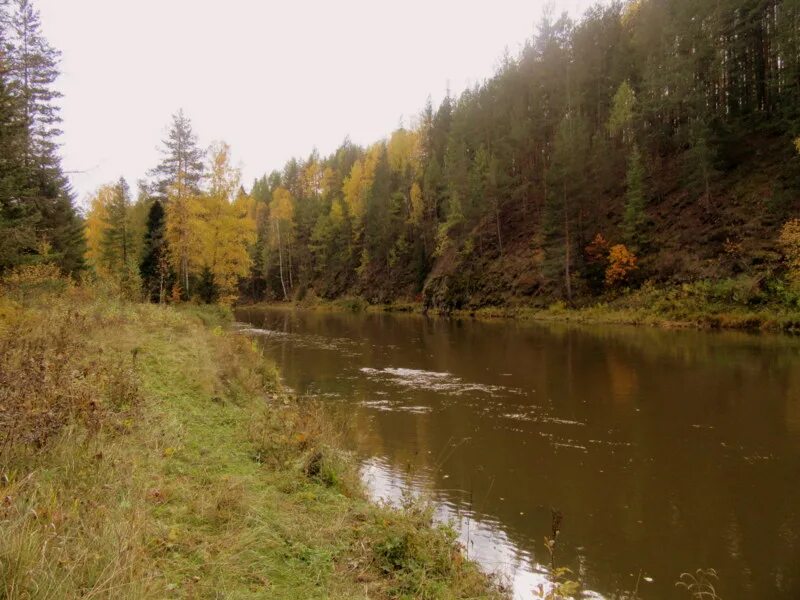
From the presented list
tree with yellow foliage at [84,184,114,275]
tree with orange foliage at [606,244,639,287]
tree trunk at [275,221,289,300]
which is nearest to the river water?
tree with orange foliage at [606,244,639,287]

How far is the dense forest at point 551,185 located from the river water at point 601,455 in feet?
35.1

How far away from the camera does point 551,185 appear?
41.8 metres

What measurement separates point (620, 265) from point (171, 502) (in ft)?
125

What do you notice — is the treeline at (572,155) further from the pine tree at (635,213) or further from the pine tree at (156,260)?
the pine tree at (156,260)

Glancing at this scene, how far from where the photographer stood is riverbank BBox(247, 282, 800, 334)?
26.5m

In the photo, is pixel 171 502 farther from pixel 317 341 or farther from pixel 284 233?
pixel 284 233

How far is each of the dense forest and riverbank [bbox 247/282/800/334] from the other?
0.89 meters

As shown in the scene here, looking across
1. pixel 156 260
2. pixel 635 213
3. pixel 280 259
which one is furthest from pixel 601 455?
pixel 280 259

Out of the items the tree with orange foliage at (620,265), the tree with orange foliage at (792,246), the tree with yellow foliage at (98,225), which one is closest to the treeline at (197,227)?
the tree with yellow foliage at (98,225)

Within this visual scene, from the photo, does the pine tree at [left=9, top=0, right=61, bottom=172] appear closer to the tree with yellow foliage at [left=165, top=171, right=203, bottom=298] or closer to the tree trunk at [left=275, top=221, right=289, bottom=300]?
the tree with yellow foliage at [left=165, top=171, right=203, bottom=298]

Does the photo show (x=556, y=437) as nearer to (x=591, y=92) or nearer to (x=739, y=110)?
(x=739, y=110)

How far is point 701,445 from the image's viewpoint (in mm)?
9633

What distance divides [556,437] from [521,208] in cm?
4453

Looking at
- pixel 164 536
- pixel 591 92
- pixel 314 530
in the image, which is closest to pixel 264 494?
pixel 314 530
